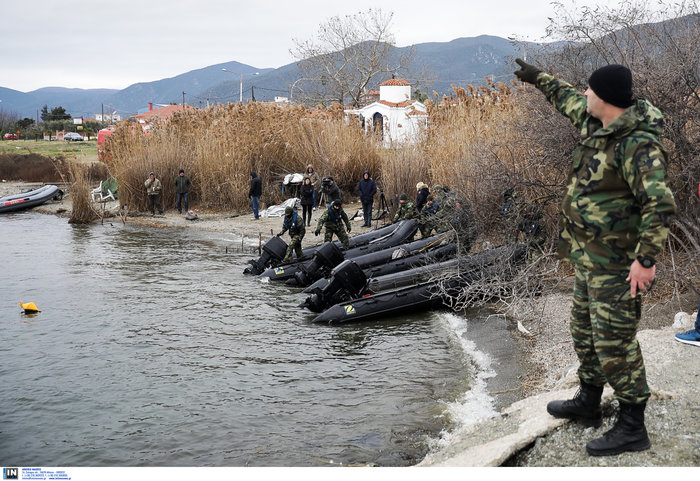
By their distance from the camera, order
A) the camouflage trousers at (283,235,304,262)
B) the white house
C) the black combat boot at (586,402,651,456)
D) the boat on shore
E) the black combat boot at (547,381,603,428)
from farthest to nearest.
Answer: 1. the boat on shore
2. the white house
3. the camouflage trousers at (283,235,304,262)
4. the black combat boot at (547,381,603,428)
5. the black combat boot at (586,402,651,456)

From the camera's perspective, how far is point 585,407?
12.5ft

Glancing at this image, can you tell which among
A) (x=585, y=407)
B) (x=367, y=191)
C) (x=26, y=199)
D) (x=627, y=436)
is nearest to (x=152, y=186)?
(x=26, y=199)

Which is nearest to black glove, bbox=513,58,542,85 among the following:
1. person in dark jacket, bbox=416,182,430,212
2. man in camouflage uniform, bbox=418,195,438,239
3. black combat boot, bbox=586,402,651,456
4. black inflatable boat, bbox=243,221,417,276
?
black combat boot, bbox=586,402,651,456

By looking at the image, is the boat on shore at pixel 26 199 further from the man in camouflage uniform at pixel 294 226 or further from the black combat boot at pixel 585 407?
the black combat boot at pixel 585 407

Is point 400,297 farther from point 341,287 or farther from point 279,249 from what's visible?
point 279,249

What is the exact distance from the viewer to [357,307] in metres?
10.6

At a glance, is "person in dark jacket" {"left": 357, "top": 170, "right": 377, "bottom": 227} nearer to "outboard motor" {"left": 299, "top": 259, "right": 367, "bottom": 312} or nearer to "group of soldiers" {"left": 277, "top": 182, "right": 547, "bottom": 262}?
"group of soldiers" {"left": 277, "top": 182, "right": 547, "bottom": 262}

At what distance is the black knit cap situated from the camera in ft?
11.1

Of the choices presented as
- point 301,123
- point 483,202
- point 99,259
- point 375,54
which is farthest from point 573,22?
point 375,54

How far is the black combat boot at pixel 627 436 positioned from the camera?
3.48 meters

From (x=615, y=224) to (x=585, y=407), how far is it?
1154mm

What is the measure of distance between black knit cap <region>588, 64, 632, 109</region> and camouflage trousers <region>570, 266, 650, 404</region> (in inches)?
36.2

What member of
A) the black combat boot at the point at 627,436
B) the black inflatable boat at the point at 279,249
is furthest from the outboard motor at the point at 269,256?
the black combat boot at the point at 627,436
